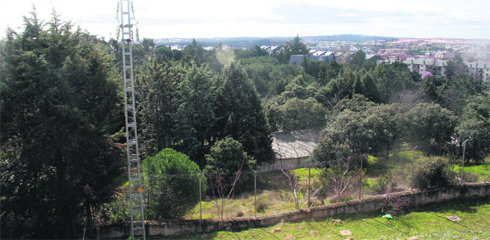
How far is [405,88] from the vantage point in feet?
104

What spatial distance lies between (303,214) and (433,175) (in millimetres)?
4981

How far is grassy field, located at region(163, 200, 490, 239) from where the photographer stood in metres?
9.96

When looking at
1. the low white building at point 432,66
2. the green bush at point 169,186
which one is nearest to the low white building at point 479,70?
the low white building at point 432,66

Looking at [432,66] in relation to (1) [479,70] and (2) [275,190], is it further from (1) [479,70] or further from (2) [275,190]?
(2) [275,190]

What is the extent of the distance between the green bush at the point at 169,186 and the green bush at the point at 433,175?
7.55m

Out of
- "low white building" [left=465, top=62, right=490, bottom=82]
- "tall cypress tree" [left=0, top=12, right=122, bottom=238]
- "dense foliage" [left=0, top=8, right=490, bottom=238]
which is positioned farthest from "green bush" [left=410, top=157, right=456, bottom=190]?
"low white building" [left=465, top=62, right=490, bottom=82]

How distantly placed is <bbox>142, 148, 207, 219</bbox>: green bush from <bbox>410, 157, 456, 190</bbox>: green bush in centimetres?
755

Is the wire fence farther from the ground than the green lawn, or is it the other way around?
the wire fence

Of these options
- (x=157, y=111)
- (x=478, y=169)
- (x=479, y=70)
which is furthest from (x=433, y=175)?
(x=479, y=70)

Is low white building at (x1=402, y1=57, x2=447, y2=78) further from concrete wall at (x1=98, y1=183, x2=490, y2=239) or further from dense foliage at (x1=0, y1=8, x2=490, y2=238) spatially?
concrete wall at (x1=98, y1=183, x2=490, y2=239)

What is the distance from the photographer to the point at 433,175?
1232cm

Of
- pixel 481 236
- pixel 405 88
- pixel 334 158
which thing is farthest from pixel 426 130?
pixel 405 88

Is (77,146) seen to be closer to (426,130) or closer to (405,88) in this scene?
(426,130)

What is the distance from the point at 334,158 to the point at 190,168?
25.4 feet
